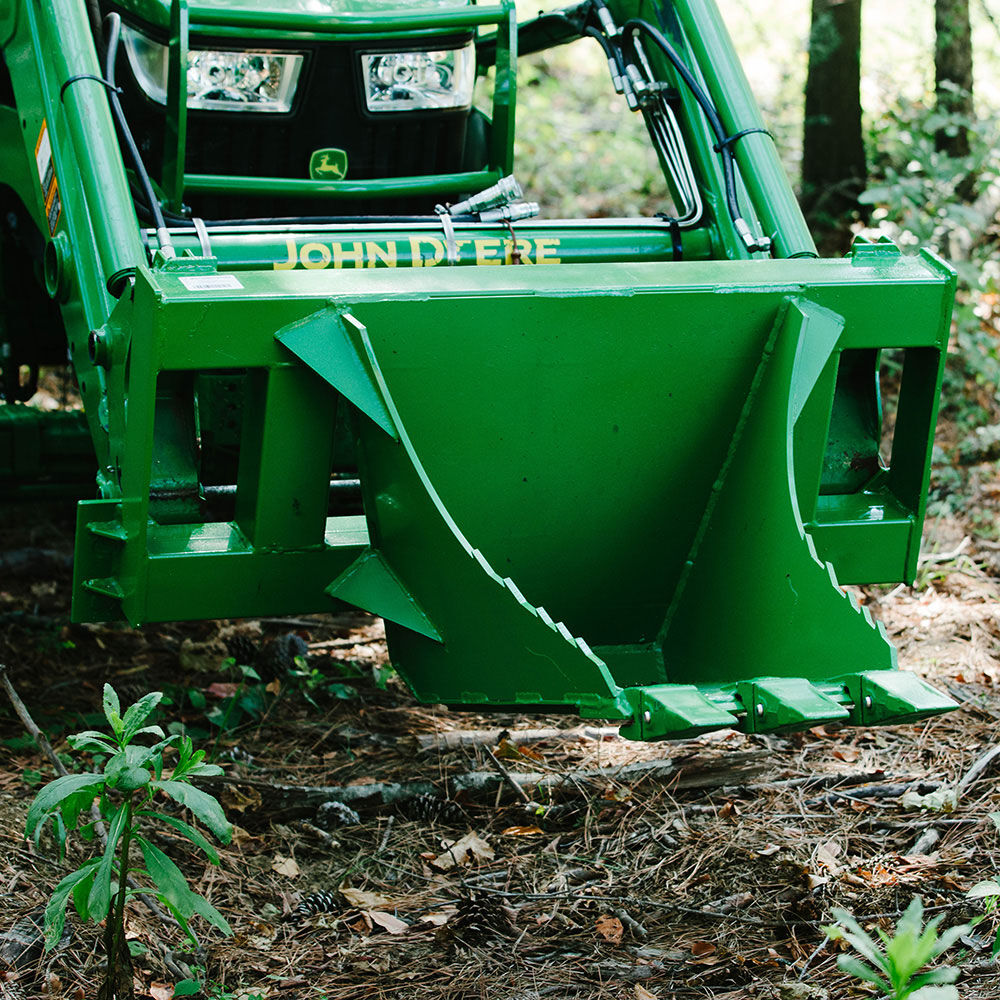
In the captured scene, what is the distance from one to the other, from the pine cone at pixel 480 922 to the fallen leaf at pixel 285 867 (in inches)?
16.5

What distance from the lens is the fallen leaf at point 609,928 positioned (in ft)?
9.30

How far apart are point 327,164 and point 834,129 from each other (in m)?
4.07

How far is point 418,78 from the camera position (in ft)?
13.3

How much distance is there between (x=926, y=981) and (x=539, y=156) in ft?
28.5

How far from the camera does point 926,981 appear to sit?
1.97 m

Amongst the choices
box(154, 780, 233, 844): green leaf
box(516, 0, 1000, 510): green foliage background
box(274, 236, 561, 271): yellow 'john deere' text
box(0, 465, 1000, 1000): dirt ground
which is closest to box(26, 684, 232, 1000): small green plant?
box(154, 780, 233, 844): green leaf

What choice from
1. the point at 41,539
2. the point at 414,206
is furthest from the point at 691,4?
the point at 41,539

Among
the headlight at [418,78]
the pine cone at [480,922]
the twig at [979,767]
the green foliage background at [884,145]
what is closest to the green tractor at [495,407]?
the headlight at [418,78]

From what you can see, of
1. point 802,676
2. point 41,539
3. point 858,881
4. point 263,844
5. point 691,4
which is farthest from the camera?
point 41,539

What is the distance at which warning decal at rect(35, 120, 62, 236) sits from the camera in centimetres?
342

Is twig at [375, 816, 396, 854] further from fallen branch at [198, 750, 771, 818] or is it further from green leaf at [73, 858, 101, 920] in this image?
green leaf at [73, 858, 101, 920]

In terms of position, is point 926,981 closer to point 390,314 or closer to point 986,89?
point 390,314

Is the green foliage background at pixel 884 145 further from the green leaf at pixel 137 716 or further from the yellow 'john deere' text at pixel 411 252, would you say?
the green leaf at pixel 137 716

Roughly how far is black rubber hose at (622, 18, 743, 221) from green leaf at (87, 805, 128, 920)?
2.35 meters
